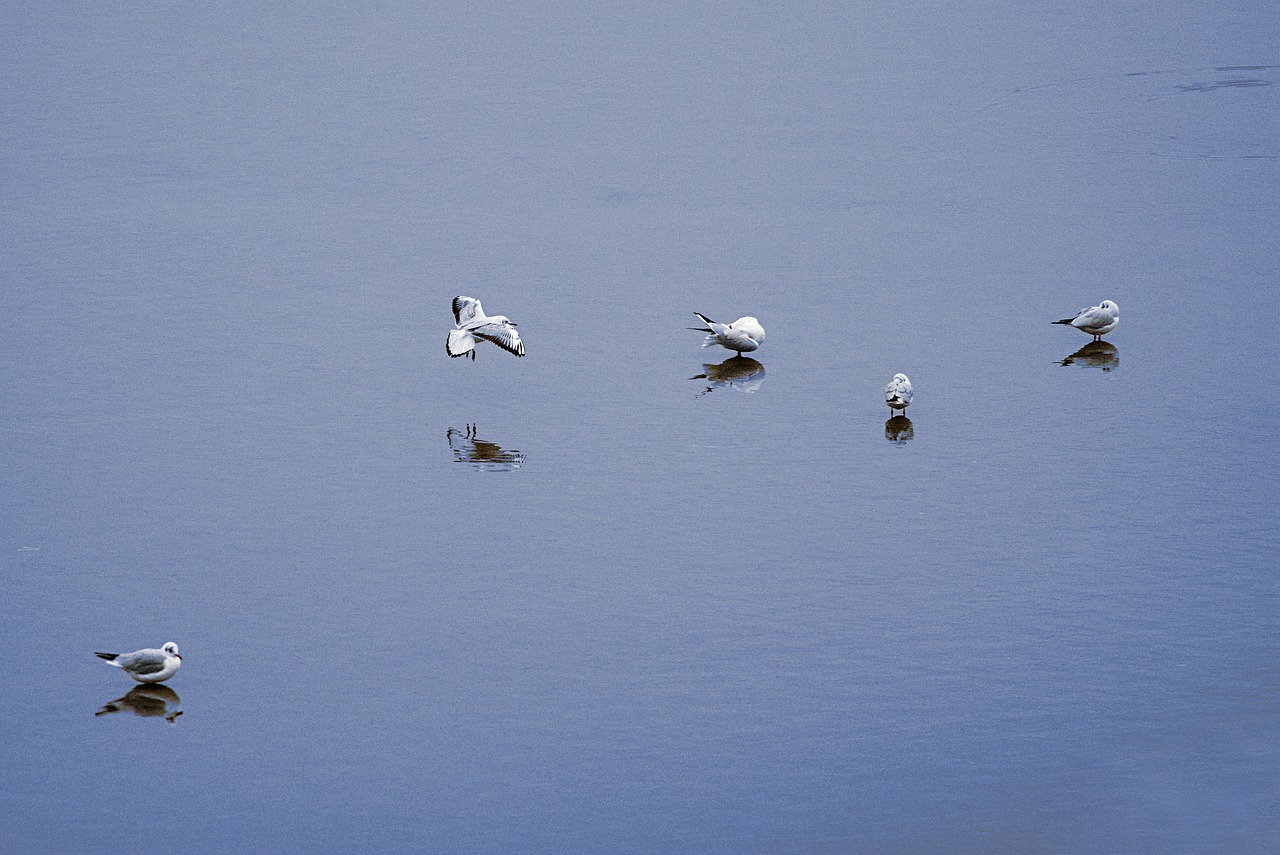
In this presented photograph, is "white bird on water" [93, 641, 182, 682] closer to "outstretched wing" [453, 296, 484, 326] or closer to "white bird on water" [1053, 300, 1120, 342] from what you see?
"outstretched wing" [453, 296, 484, 326]

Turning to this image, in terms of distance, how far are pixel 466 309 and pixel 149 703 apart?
6624 mm

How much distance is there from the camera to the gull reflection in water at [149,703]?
32.4 ft

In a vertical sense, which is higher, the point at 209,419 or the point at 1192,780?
the point at 209,419

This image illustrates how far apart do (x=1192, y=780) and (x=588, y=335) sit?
867 cm

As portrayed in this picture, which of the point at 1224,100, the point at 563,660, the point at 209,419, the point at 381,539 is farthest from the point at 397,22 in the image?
the point at 563,660

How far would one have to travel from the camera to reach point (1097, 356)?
15.5 metres

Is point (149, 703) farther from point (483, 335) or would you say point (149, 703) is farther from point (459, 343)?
point (483, 335)

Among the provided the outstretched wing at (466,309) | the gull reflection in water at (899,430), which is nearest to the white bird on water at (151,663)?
the gull reflection in water at (899,430)

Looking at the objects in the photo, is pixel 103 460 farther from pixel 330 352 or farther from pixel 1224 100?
pixel 1224 100

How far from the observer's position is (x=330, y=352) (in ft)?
52.5

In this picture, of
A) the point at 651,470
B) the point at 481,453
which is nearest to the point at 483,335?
the point at 481,453

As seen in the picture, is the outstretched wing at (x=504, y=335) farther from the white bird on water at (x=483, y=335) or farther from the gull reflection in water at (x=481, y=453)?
the gull reflection in water at (x=481, y=453)

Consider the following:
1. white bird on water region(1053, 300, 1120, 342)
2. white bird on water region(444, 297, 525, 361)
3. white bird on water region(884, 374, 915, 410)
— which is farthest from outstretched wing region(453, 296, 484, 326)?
white bird on water region(1053, 300, 1120, 342)

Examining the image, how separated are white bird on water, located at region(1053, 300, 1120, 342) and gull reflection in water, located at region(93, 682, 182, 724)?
9.16 m
